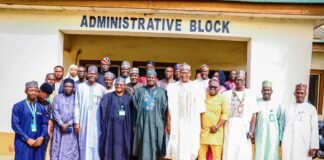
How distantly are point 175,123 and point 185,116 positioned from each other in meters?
0.20

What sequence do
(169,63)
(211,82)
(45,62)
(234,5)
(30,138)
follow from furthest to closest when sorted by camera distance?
(169,63) < (45,62) < (234,5) < (211,82) < (30,138)

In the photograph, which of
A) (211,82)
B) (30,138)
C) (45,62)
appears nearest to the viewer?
(30,138)

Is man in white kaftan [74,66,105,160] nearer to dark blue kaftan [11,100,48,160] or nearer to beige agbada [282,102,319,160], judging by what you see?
dark blue kaftan [11,100,48,160]

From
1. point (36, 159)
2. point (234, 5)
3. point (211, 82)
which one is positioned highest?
point (234, 5)

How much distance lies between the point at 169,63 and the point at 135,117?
438cm

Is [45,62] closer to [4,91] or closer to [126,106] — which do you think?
[4,91]

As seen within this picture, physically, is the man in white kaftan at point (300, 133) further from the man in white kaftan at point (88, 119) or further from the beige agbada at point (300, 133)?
the man in white kaftan at point (88, 119)

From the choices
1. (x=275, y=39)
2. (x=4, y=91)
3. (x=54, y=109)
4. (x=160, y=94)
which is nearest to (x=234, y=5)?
(x=275, y=39)

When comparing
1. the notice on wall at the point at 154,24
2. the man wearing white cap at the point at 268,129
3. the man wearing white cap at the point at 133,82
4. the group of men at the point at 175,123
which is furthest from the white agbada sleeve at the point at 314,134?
the man wearing white cap at the point at 133,82

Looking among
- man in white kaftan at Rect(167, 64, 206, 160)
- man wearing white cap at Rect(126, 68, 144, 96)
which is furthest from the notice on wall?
man in white kaftan at Rect(167, 64, 206, 160)

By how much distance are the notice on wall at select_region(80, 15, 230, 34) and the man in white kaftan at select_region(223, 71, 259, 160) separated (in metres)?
1.63

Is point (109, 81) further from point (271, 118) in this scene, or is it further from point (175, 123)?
point (271, 118)

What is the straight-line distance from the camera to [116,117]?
5.75 m

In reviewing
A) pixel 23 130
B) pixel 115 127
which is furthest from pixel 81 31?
pixel 23 130
